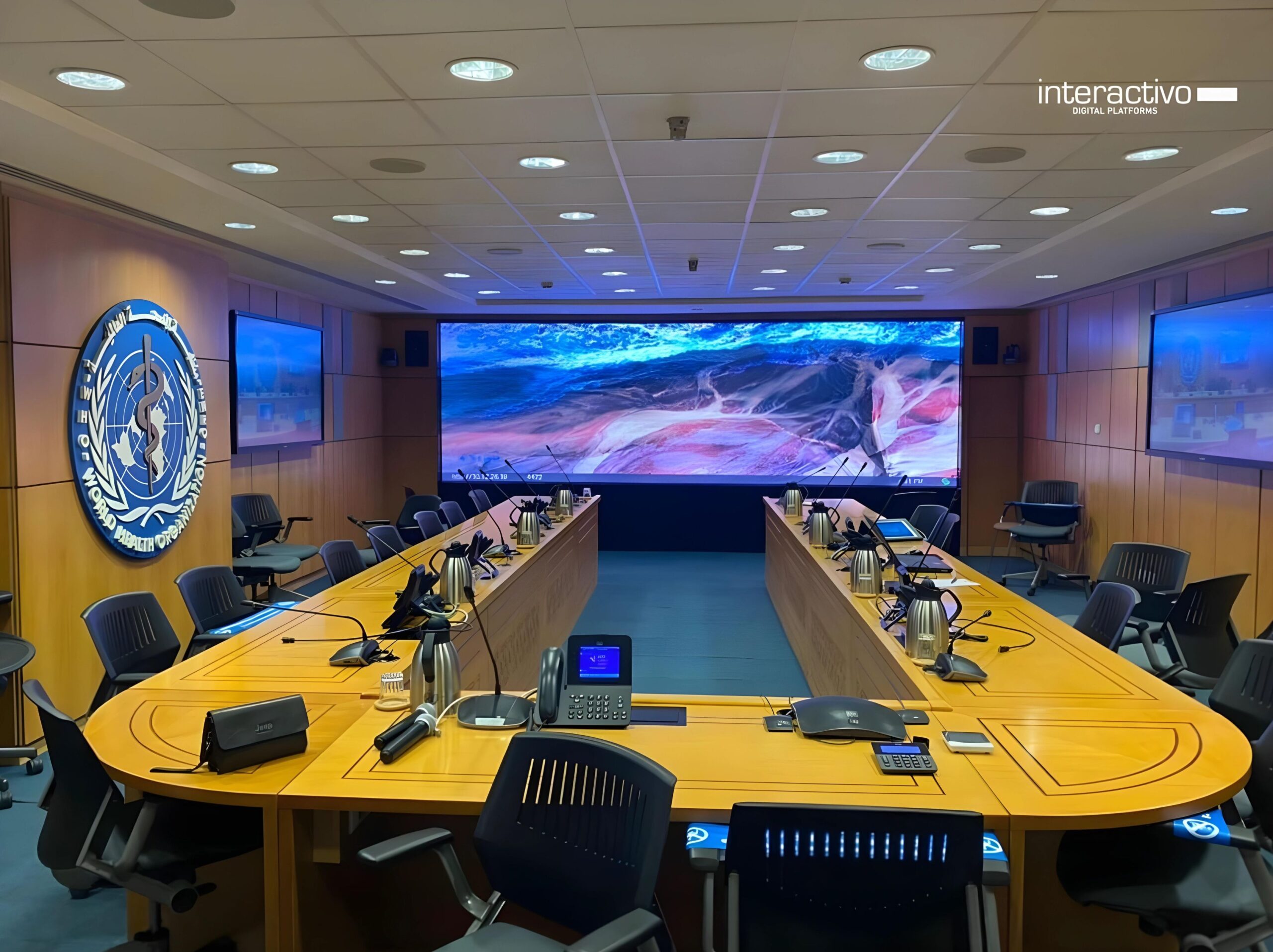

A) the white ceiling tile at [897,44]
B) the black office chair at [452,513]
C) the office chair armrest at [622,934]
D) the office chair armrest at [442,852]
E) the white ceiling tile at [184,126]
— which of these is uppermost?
the white ceiling tile at [897,44]

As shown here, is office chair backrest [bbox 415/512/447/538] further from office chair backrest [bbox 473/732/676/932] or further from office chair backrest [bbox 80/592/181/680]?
office chair backrest [bbox 473/732/676/932]

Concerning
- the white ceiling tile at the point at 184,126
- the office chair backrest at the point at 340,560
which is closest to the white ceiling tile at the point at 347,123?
the white ceiling tile at the point at 184,126

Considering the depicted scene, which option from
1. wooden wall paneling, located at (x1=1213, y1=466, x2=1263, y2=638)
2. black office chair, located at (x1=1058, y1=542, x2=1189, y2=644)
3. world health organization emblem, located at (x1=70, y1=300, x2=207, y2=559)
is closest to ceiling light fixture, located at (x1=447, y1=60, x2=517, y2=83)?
world health organization emblem, located at (x1=70, y1=300, x2=207, y2=559)

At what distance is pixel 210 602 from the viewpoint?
4293 mm

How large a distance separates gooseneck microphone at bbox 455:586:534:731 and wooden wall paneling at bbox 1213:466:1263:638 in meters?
5.28

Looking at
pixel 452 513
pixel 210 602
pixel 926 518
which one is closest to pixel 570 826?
pixel 210 602

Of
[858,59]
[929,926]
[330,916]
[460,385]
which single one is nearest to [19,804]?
[330,916]

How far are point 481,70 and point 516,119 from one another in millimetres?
494

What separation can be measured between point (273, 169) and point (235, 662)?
7.44 feet

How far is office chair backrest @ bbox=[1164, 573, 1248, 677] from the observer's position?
13.9ft

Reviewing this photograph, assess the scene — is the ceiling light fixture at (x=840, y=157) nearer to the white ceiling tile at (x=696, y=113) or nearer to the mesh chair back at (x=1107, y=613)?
the white ceiling tile at (x=696, y=113)

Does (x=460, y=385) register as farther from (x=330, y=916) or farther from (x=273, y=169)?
(x=330, y=916)

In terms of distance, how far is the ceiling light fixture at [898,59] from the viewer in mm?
2756

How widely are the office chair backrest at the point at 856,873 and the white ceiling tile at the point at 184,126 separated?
307 centimetres
